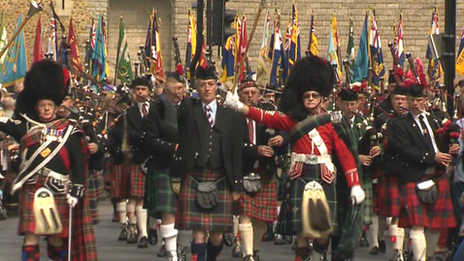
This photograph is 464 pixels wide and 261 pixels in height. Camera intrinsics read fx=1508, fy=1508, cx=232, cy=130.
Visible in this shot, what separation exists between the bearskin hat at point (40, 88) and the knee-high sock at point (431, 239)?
3.86 metres

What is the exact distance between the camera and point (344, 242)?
11586 mm

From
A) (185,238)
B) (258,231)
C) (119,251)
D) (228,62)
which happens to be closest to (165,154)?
(258,231)

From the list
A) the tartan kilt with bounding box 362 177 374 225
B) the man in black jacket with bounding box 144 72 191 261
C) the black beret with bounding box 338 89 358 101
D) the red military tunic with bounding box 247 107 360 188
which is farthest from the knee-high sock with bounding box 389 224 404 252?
the red military tunic with bounding box 247 107 360 188

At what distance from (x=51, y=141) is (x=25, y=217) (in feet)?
1.95

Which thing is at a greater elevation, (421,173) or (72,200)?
(421,173)

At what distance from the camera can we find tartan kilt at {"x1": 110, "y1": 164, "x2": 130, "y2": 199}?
1639cm

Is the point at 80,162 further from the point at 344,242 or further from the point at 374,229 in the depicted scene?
the point at 374,229

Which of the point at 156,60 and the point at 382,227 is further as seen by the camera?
the point at 156,60

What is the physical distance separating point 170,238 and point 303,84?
8.17 feet

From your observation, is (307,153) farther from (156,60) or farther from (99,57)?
(99,57)

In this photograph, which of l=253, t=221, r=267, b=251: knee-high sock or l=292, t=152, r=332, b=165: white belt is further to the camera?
l=253, t=221, r=267, b=251: knee-high sock

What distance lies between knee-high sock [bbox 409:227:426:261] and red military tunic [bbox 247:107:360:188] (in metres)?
1.86

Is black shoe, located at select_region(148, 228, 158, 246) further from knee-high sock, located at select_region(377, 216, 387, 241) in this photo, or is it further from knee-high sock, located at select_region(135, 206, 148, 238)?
knee-high sock, located at select_region(377, 216, 387, 241)

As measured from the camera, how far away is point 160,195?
14031 mm
